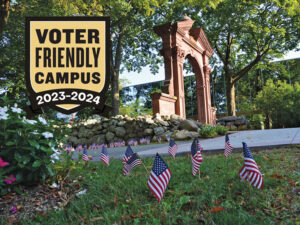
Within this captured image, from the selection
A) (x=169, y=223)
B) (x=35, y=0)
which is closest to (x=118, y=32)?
(x=35, y=0)

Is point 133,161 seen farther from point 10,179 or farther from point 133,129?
point 133,129

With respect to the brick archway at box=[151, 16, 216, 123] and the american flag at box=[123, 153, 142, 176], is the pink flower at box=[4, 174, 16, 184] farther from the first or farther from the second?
the brick archway at box=[151, 16, 216, 123]

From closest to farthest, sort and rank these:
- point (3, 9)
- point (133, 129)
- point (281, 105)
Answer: point (3, 9) < point (133, 129) < point (281, 105)

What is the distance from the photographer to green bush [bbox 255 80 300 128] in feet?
64.8

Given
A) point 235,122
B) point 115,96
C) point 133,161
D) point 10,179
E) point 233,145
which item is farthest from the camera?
point 235,122

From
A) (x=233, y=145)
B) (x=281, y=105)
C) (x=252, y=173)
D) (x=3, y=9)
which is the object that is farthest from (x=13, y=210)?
(x=281, y=105)

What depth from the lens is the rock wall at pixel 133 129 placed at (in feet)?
35.6

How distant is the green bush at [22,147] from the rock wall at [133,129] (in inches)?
275

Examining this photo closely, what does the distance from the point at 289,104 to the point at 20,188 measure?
2063 cm

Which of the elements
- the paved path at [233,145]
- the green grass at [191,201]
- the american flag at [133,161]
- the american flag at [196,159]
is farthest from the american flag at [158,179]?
the paved path at [233,145]

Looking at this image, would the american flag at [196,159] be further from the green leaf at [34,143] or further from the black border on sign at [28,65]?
the green leaf at [34,143]

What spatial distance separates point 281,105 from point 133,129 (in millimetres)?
13824

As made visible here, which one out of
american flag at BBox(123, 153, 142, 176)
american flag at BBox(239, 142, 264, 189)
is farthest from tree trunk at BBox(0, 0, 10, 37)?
american flag at BBox(239, 142, 264, 189)

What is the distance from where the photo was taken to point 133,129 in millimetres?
11586
